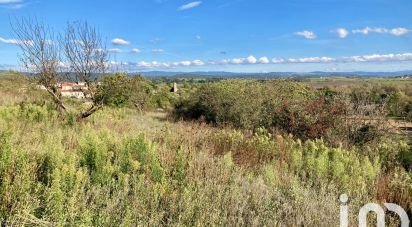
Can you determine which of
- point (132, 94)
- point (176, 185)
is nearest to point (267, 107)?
point (132, 94)

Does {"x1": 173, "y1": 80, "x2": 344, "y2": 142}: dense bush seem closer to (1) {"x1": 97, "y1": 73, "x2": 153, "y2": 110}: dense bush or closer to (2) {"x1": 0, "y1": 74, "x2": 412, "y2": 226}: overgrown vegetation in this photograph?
(1) {"x1": 97, "y1": 73, "x2": 153, "y2": 110}: dense bush

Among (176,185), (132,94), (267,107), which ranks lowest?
(267,107)

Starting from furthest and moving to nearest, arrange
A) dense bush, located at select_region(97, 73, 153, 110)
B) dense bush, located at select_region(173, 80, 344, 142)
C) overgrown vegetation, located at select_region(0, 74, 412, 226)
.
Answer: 1. dense bush, located at select_region(97, 73, 153, 110)
2. dense bush, located at select_region(173, 80, 344, 142)
3. overgrown vegetation, located at select_region(0, 74, 412, 226)

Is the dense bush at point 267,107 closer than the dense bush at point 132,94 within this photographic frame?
Yes

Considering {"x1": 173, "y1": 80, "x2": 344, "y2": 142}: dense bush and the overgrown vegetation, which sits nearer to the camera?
the overgrown vegetation

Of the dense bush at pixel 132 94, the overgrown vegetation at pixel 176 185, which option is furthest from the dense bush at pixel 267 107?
the overgrown vegetation at pixel 176 185

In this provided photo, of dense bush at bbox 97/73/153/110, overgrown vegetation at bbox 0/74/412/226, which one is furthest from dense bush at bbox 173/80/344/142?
overgrown vegetation at bbox 0/74/412/226

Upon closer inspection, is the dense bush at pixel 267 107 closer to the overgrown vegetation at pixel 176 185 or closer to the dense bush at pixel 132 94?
the dense bush at pixel 132 94

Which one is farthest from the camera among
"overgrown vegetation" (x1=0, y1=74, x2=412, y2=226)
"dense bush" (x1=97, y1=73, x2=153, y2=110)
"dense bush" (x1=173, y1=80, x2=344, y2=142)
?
"dense bush" (x1=97, y1=73, x2=153, y2=110)

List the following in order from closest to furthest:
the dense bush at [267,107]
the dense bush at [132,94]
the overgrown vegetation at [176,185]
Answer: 1. the overgrown vegetation at [176,185]
2. the dense bush at [267,107]
3. the dense bush at [132,94]

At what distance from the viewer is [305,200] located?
4586 millimetres

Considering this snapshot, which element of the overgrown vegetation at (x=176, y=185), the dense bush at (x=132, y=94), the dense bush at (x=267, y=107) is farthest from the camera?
the dense bush at (x=132, y=94)

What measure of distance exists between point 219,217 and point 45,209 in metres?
1.67

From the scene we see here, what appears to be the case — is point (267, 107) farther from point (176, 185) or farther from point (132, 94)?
point (176, 185)
